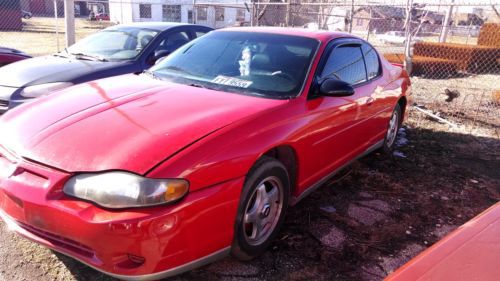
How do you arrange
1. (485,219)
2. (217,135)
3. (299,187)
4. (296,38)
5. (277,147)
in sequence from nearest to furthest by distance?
1. (485,219)
2. (217,135)
3. (277,147)
4. (299,187)
5. (296,38)

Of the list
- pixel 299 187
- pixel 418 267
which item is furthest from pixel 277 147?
pixel 418 267

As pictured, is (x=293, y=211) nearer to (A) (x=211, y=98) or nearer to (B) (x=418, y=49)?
(A) (x=211, y=98)

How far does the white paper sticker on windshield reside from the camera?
335cm

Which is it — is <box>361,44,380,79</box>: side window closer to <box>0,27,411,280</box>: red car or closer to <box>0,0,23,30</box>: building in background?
<box>0,27,411,280</box>: red car

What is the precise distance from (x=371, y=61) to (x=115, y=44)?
144 inches

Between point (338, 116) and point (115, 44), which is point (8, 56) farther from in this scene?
point (338, 116)

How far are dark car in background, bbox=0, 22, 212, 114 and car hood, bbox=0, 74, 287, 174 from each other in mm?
1859

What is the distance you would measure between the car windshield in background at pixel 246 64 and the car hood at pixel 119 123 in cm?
20

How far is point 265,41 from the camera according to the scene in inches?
151

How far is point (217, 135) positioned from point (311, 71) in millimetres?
1279

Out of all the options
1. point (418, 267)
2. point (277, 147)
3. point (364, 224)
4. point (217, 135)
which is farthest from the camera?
point (364, 224)

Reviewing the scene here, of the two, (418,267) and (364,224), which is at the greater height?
(418,267)

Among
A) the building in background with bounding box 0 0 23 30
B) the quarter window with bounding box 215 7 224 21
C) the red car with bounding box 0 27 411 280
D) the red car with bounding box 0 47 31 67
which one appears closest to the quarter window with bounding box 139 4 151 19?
the quarter window with bounding box 215 7 224 21

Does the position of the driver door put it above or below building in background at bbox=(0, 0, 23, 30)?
above
